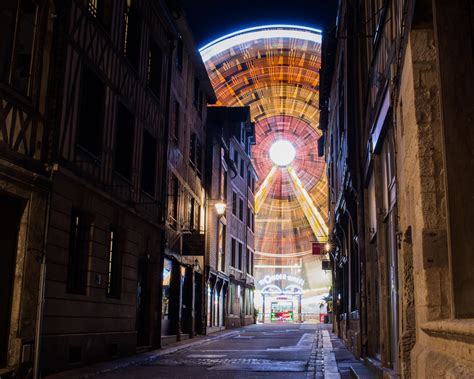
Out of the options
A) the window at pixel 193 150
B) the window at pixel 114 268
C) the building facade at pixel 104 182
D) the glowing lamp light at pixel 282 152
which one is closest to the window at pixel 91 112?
the building facade at pixel 104 182

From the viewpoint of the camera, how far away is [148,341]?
16.4 m

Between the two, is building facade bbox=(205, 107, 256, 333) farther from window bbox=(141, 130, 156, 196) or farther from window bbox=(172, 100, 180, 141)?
window bbox=(141, 130, 156, 196)

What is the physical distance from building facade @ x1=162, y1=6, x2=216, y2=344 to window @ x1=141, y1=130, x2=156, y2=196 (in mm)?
1098

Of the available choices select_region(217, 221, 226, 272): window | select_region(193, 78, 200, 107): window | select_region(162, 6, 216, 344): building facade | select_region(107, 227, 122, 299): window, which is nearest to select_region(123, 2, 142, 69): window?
select_region(162, 6, 216, 344): building facade

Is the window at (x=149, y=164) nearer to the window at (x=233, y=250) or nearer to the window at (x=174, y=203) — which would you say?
the window at (x=174, y=203)

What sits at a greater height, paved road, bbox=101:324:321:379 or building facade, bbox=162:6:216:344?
building facade, bbox=162:6:216:344

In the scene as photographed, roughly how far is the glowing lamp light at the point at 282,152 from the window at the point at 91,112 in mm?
57352

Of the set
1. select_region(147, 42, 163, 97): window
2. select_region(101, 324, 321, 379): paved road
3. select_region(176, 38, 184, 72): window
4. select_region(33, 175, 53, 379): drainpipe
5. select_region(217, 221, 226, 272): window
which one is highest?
select_region(176, 38, 184, 72): window

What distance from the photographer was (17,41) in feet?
30.4

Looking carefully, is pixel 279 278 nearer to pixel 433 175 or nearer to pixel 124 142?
pixel 124 142

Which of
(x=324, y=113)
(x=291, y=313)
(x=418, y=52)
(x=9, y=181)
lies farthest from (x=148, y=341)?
(x=291, y=313)

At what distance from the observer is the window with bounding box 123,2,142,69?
49.5 ft

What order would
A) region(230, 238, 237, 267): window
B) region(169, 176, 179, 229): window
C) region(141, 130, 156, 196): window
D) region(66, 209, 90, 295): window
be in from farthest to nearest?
region(230, 238, 237, 267): window → region(169, 176, 179, 229): window → region(141, 130, 156, 196): window → region(66, 209, 90, 295): window

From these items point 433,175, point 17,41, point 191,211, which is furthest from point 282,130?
point 433,175
